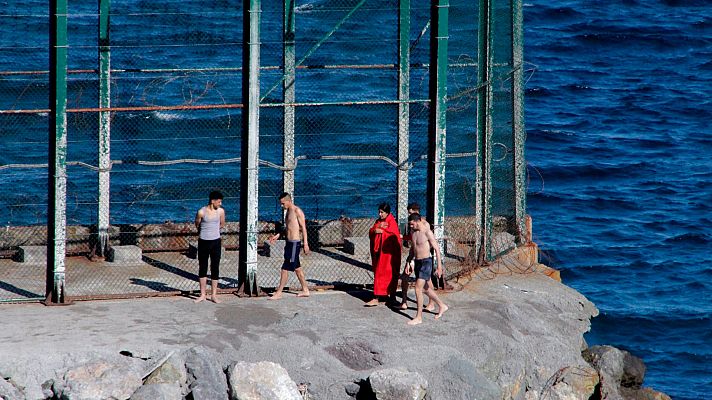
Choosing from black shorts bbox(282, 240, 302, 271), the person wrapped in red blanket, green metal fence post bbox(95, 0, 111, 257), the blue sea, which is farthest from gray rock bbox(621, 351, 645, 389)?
green metal fence post bbox(95, 0, 111, 257)

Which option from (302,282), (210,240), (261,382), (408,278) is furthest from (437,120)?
(261,382)

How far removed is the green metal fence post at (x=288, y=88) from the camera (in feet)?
65.3

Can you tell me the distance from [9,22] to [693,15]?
88.1 feet

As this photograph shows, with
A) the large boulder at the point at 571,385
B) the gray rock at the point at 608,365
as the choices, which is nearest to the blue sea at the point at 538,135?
the gray rock at the point at 608,365

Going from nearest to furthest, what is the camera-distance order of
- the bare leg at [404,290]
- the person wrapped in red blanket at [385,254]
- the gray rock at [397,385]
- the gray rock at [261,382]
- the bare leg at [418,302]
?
the gray rock at [261,382], the gray rock at [397,385], the bare leg at [418,302], the bare leg at [404,290], the person wrapped in red blanket at [385,254]

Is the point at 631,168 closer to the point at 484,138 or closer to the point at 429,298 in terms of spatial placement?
the point at 484,138

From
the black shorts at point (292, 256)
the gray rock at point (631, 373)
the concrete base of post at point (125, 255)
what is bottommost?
the gray rock at point (631, 373)

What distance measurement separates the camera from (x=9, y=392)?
1403cm

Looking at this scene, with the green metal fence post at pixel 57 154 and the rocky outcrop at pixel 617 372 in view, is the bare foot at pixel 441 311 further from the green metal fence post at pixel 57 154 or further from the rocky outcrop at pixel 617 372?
the green metal fence post at pixel 57 154

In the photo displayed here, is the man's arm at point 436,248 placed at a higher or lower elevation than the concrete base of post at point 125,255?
higher

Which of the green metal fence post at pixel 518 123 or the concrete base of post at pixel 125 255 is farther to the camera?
the green metal fence post at pixel 518 123

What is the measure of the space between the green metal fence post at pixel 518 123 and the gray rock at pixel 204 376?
7.18m

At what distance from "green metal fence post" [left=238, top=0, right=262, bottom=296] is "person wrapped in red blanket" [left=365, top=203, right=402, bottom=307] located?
1.64 meters

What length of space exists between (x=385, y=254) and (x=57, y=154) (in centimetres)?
445
